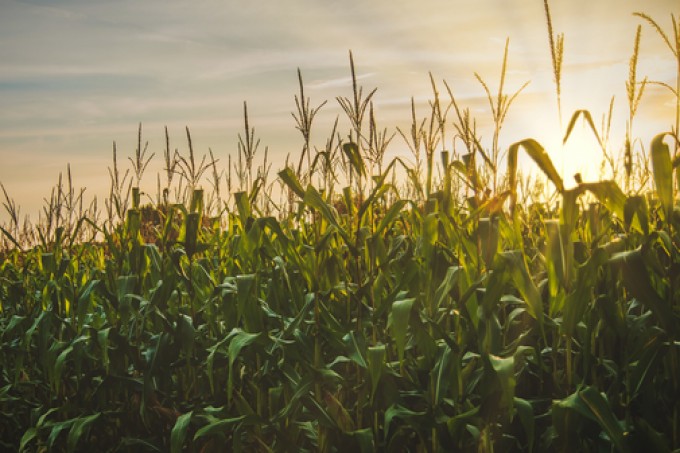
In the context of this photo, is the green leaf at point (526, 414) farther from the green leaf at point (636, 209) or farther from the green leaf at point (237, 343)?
the green leaf at point (237, 343)

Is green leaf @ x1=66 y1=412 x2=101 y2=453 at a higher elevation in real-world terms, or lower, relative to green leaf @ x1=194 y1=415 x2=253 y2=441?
lower

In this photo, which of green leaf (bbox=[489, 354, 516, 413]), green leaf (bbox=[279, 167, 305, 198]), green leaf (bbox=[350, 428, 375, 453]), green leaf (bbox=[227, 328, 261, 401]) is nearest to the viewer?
green leaf (bbox=[489, 354, 516, 413])

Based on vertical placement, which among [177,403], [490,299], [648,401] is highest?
[490,299]

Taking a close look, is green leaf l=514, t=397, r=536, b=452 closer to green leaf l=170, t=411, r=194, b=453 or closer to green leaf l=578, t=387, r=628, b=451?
green leaf l=578, t=387, r=628, b=451

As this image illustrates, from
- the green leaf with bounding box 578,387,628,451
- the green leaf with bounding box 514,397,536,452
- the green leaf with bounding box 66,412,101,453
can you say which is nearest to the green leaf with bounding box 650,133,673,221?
the green leaf with bounding box 578,387,628,451

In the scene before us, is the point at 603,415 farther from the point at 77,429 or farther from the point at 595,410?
the point at 77,429

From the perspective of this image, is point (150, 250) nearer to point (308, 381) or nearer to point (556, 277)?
point (308, 381)

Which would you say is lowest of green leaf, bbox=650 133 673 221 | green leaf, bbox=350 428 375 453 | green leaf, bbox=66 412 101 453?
green leaf, bbox=66 412 101 453

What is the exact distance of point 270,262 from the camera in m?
2.86

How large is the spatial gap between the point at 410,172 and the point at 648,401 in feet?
4.37

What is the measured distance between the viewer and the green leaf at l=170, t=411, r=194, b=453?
7.81 ft

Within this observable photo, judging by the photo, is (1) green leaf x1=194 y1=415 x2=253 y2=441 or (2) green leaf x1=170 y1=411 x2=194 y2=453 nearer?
(1) green leaf x1=194 y1=415 x2=253 y2=441

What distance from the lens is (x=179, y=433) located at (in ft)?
7.87

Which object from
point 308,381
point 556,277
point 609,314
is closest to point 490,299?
point 556,277
